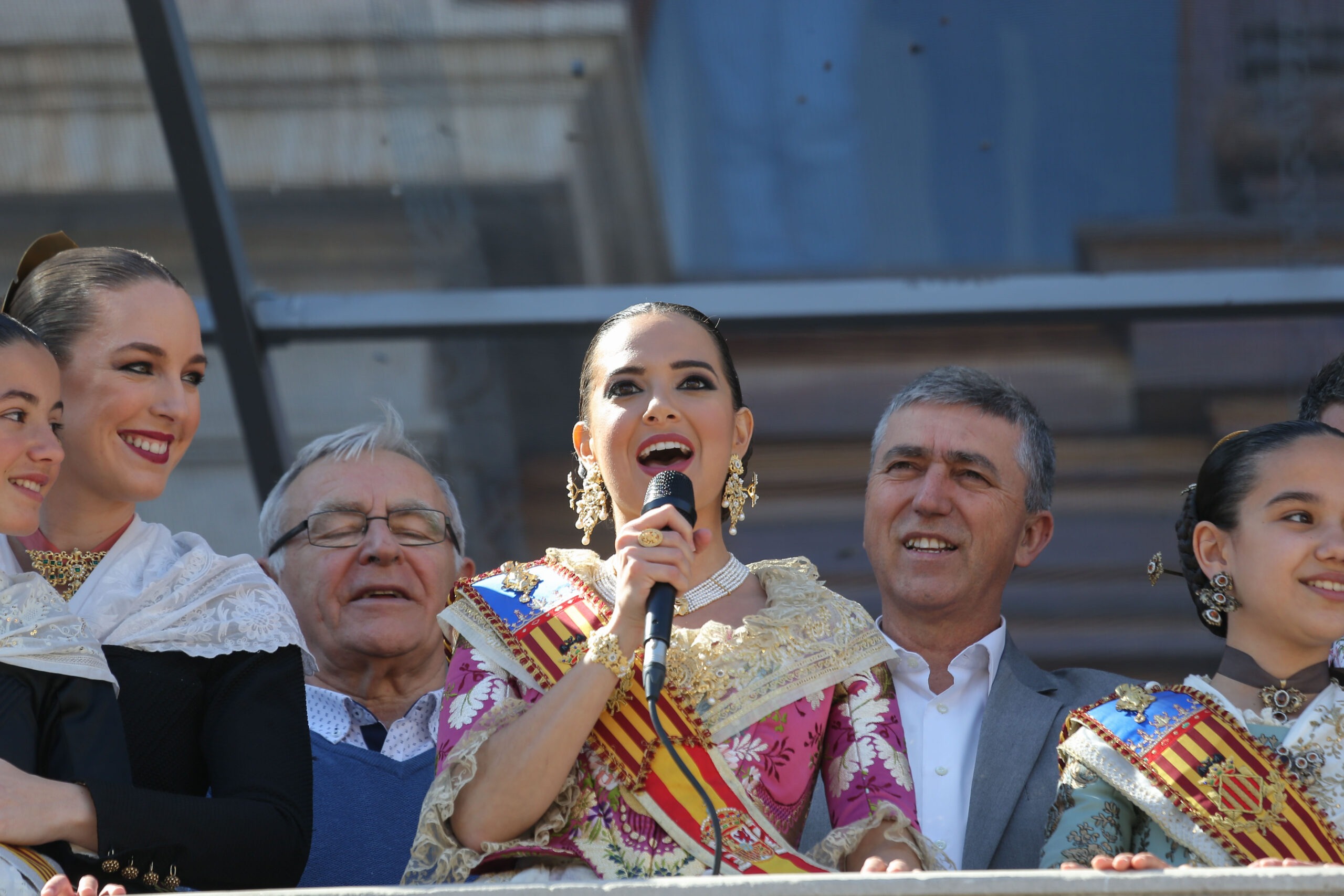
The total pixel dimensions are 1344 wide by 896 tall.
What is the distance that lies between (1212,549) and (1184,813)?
52cm

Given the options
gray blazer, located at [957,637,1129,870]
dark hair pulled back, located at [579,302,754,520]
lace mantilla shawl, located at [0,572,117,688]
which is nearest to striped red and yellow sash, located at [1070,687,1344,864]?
gray blazer, located at [957,637,1129,870]

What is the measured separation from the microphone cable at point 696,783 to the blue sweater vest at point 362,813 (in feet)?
3.33

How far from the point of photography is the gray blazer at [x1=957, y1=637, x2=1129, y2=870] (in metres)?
3.06

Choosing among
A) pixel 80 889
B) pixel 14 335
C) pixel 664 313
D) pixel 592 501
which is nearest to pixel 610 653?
pixel 592 501

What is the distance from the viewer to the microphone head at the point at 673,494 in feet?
7.78

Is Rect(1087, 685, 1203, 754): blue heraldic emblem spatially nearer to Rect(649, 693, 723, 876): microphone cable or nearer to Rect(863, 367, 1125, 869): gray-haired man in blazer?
Rect(863, 367, 1125, 869): gray-haired man in blazer

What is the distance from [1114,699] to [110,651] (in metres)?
1.63

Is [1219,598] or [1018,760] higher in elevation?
[1219,598]

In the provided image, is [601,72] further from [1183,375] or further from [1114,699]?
[1114,699]

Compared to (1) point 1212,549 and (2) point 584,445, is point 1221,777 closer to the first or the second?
(1) point 1212,549

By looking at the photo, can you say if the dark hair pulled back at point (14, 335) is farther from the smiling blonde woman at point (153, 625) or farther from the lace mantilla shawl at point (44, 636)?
the lace mantilla shawl at point (44, 636)

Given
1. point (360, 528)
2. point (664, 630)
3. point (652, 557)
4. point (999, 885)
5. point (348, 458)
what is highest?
point (348, 458)

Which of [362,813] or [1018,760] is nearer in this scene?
[1018,760]

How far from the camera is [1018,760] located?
3.17 m
